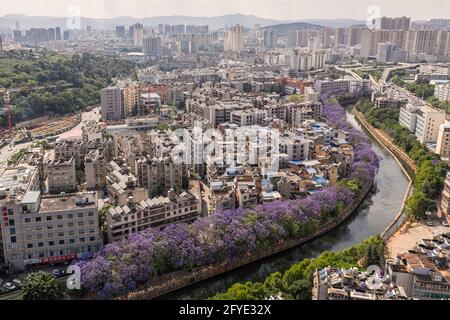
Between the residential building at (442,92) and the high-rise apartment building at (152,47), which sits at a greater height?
the high-rise apartment building at (152,47)

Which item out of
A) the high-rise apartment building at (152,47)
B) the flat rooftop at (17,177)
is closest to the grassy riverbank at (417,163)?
the flat rooftop at (17,177)

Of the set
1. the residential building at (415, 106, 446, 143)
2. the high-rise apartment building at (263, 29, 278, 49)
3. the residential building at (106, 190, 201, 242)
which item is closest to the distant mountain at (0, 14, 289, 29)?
the residential building at (106, 190, 201, 242)

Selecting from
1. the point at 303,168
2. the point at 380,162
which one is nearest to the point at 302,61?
the point at 380,162

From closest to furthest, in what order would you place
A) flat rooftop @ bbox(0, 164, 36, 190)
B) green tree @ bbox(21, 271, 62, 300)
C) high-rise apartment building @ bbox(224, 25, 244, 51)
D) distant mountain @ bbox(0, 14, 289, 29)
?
distant mountain @ bbox(0, 14, 289, 29), green tree @ bbox(21, 271, 62, 300), flat rooftop @ bbox(0, 164, 36, 190), high-rise apartment building @ bbox(224, 25, 244, 51)

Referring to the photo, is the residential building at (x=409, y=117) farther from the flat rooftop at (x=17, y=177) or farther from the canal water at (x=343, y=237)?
the flat rooftop at (x=17, y=177)

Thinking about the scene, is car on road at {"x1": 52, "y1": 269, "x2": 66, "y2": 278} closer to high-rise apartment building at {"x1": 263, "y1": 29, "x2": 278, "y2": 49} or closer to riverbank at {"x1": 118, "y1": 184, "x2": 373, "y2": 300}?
riverbank at {"x1": 118, "y1": 184, "x2": 373, "y2": 300}
